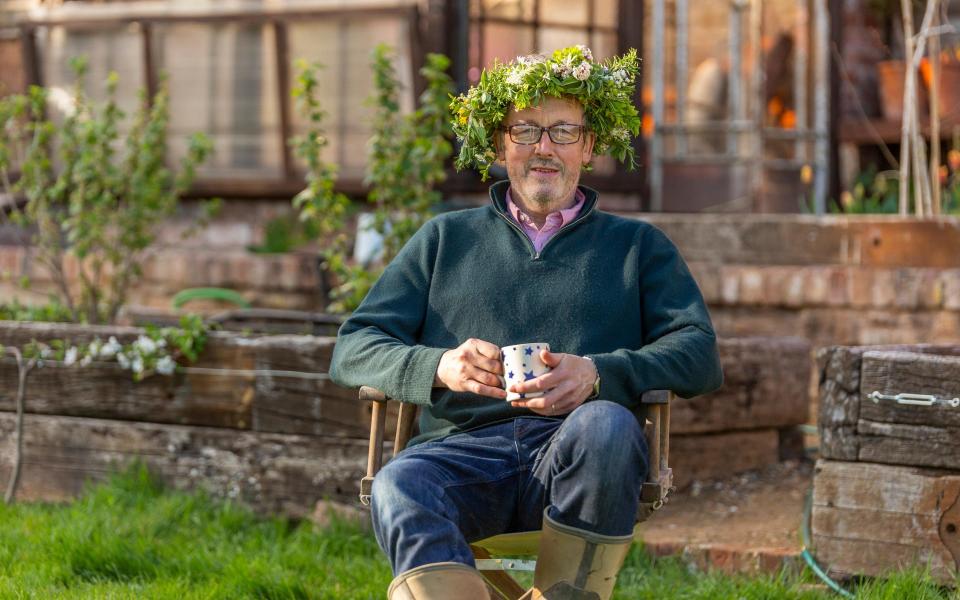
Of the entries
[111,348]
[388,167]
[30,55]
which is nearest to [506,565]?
[111,348]

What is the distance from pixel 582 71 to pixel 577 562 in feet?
3.76

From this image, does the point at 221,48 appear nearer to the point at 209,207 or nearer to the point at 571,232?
the point at 209,207

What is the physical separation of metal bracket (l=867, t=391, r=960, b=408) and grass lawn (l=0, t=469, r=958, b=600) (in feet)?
1.55

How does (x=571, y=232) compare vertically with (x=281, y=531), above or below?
above

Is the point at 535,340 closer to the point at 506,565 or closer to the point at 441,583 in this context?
the point at 506,565

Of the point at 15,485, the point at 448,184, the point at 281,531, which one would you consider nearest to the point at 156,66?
the point at 448,184

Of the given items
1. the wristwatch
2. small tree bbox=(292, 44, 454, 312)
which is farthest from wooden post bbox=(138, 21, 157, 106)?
the wristwatch

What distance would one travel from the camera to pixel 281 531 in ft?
14.0

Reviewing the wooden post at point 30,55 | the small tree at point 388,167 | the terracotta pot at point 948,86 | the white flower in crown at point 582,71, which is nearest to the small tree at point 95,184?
the small tree at point 388,167

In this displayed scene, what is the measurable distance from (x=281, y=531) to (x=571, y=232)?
5.46 ft

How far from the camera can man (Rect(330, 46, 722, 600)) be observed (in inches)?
104

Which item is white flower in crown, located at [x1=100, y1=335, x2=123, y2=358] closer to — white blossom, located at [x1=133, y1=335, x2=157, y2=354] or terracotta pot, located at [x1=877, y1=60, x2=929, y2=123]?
white blossom, located at [x1=133, y1=335, x2=157, y2=354]

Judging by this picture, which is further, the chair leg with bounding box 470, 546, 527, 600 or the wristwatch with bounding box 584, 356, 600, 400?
the chair leg with bounding box 470, 546, 527, 600

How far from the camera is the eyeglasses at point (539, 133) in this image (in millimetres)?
3104
